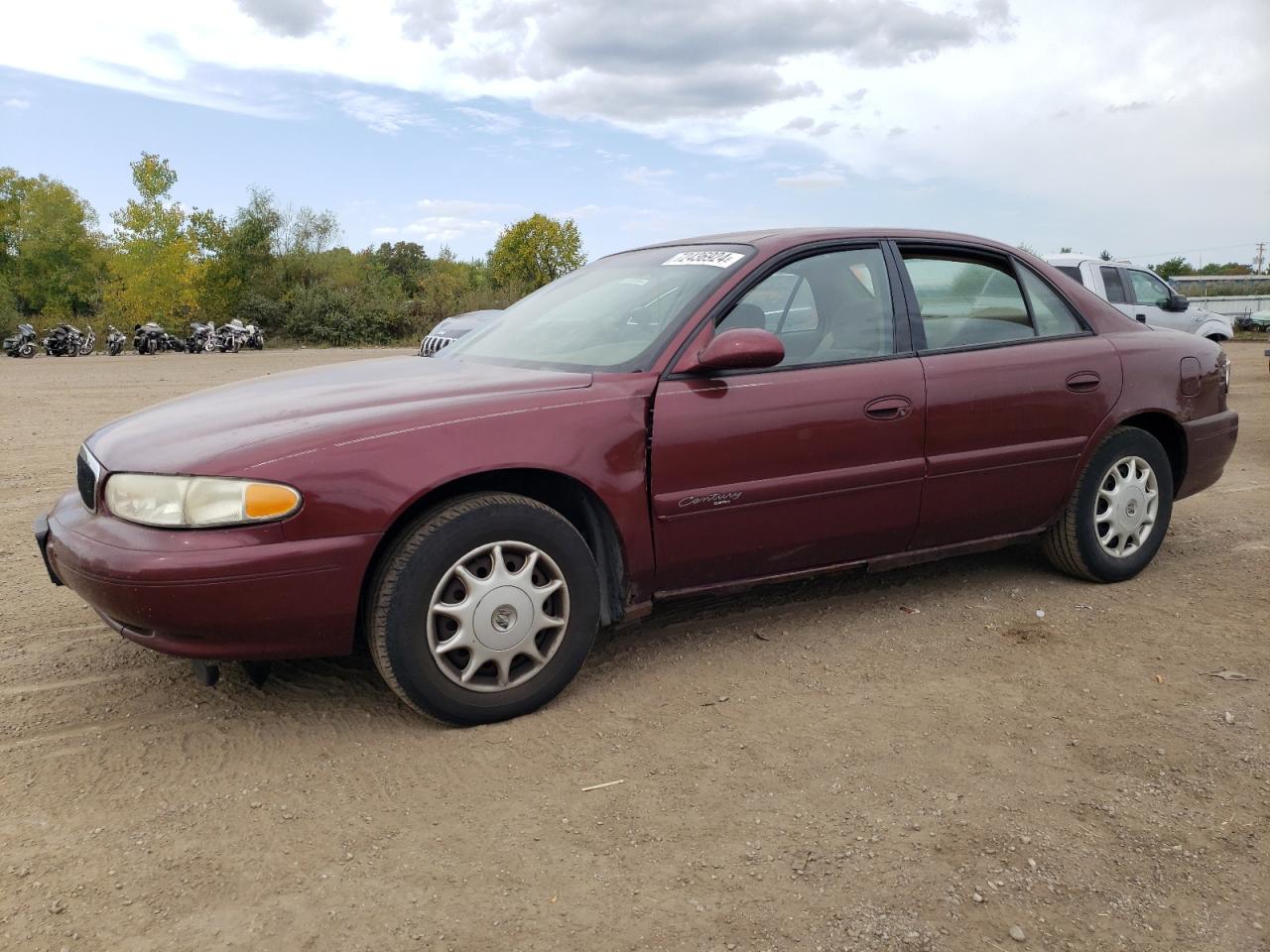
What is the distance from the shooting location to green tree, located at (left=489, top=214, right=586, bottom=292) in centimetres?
7831

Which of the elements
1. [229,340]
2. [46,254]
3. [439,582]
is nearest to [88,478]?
[439,582]

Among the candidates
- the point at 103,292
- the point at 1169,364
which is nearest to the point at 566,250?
the point at 103,292

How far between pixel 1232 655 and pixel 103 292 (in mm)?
68379

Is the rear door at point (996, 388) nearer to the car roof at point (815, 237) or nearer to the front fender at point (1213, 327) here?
the car roof at point (815, 237)

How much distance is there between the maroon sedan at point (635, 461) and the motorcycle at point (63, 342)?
31.2m

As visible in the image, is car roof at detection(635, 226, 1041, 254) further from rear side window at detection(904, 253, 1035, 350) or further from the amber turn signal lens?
the amber turn signal lens

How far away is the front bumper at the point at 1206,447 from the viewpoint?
475 cm

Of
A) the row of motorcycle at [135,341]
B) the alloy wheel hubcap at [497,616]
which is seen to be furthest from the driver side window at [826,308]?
the row of motorcycle at [135,341]

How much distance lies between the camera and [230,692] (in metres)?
3.47

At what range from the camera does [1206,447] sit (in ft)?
15.8

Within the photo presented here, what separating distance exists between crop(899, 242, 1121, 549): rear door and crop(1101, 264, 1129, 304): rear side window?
9.61 m

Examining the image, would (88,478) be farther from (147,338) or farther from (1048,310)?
(147,338)

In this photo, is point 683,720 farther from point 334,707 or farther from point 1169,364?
point 1169,364

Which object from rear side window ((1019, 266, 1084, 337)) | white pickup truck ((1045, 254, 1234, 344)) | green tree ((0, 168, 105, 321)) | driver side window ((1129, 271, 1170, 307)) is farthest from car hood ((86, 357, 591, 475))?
green tree ((0, 168, 105, 321))
